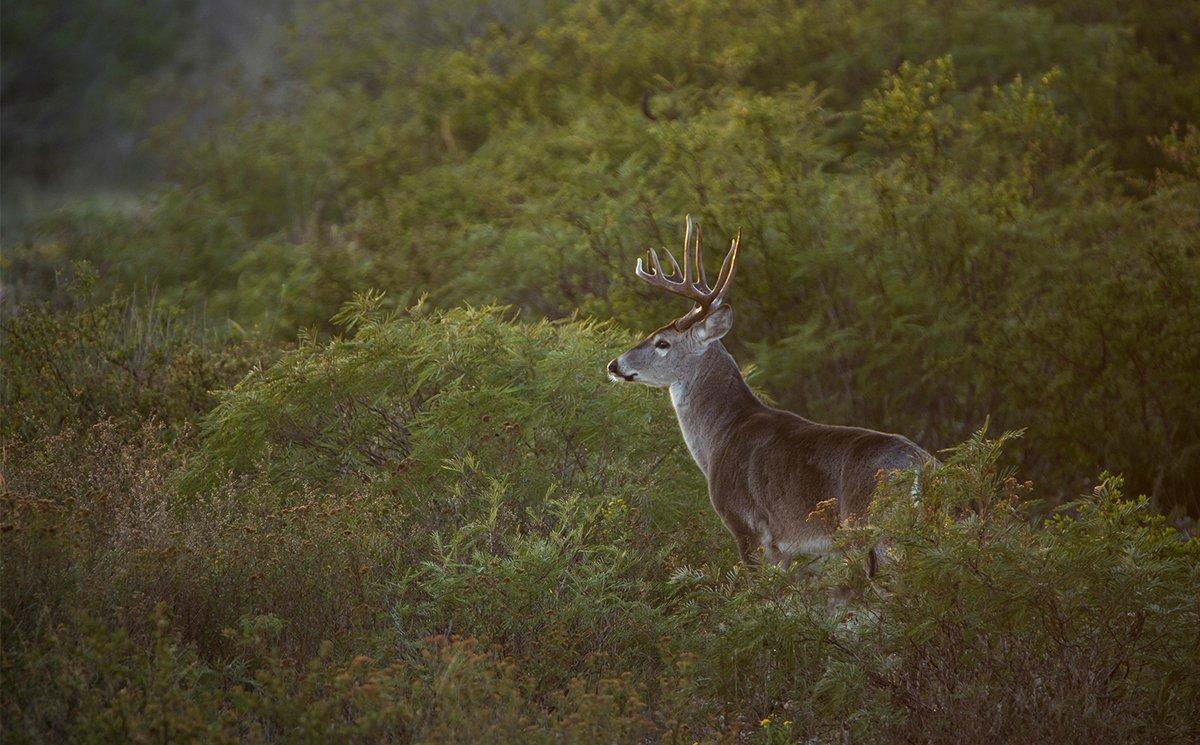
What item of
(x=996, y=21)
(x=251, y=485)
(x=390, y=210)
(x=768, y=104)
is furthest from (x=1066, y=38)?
(x=251, y=485)

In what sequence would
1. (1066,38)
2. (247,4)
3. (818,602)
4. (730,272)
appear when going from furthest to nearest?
1. (247,4)
2. (1066,38)
3. (730,272)
4. (818,602)

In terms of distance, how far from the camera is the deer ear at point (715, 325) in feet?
28.5

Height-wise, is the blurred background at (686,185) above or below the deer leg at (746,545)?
below

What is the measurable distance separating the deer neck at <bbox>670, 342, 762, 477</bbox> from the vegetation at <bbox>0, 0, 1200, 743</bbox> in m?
0.33

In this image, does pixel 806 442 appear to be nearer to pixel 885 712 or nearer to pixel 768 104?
pixel 885 712

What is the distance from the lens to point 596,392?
8.40 metres

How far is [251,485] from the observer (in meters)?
Result: 7.82

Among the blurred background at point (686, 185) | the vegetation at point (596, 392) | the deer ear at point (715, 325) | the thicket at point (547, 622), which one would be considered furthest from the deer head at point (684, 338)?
the thicket at point (547, 622)

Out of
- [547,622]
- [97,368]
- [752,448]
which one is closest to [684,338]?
[752,448]

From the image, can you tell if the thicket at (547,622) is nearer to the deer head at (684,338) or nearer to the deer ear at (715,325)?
the deer head at (684,338)

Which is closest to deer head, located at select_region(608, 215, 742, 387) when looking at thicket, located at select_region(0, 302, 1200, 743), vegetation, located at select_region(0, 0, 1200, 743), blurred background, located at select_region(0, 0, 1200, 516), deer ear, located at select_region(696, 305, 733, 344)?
deer ear, located at select_region(696, 305, 733, 344)

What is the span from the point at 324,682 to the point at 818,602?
6.72 feet

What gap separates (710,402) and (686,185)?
Result: 17.0 feet

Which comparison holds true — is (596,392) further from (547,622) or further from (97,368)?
(97,368)
